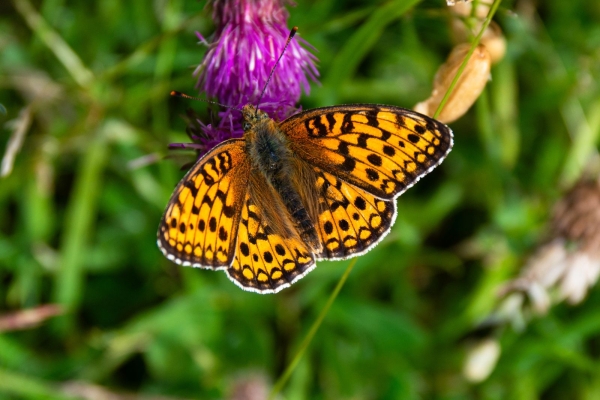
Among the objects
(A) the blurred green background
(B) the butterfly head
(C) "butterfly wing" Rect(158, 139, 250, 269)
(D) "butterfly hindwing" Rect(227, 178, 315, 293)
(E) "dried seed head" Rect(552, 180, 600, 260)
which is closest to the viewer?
(C) "butterfly wing" Rect(158, 139, 250, 269)

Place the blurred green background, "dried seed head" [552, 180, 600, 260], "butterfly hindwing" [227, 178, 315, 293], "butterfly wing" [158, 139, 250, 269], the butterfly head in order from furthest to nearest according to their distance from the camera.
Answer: the blurred green background < "dried seed head" [552, 180, 600, 260] < the butterfly head < "butterfly hindwing" [227, 178, 315, 293] < "butterfly wing" [158, 139, 250, 269]

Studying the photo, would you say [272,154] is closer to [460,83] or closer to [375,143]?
[375,143]

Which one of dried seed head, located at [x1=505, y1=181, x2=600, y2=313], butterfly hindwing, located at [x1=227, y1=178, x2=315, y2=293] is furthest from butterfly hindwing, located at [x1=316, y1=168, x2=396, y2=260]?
dried seed head, located at [x1=505, y1=181, x2=600, y2=313]

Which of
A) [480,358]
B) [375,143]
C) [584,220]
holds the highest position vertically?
[375,143]

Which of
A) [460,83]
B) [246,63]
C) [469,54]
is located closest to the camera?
[469,54]

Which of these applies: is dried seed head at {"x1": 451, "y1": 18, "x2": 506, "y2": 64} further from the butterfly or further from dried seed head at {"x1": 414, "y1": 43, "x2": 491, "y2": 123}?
the butterfly

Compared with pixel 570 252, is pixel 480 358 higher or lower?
lower

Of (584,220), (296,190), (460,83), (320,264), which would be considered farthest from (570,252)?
(296,190)

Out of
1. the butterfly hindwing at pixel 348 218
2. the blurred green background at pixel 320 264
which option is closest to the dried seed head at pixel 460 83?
the butterfly hindwing at pixel 348 218
